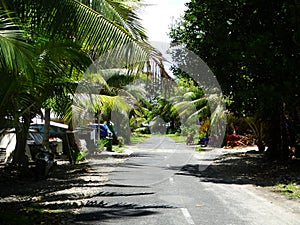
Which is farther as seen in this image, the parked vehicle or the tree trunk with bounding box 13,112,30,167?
the tree trunk with bounding box 13,112,30,167

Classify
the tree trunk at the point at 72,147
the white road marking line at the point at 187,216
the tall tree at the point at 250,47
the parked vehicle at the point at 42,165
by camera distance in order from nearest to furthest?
the white road marking line at the point at 187,216, the tall tree at the point at 250,47, the parked vehicle at the point at 42,165, the tree trunk at the point at 72,147

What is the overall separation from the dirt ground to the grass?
0.74 feet

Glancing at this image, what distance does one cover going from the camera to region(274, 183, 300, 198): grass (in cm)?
1150

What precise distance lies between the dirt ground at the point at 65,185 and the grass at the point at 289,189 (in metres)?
0.22

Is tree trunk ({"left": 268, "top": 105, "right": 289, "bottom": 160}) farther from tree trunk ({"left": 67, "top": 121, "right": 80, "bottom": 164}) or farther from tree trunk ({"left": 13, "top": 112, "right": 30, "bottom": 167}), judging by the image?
tree trunk ({"left": 13, "top": 112, "right": 30, "bottom": 167})

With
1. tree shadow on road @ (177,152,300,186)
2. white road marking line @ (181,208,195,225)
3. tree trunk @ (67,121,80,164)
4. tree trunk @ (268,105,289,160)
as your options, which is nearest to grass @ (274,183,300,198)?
tree shadow on road @ (177,152,300,186)

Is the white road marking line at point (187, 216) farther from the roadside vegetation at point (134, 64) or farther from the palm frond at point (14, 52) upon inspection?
the palm frond at point (14, 52)

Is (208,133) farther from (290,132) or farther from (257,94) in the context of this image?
(257,94)

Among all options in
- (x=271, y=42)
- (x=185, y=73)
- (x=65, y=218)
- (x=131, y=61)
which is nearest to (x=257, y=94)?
(x=271, y=42)

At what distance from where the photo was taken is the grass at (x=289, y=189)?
11.5m

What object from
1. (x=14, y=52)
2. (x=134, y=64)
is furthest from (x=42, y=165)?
(x=14, y=52)

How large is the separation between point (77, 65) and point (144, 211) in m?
3.48

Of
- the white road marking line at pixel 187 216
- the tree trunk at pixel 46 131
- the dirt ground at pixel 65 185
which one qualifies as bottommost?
the dirt ground at pixel 65 185

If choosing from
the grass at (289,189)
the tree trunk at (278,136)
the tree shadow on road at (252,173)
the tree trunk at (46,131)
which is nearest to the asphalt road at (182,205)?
the grass at (289,189)
